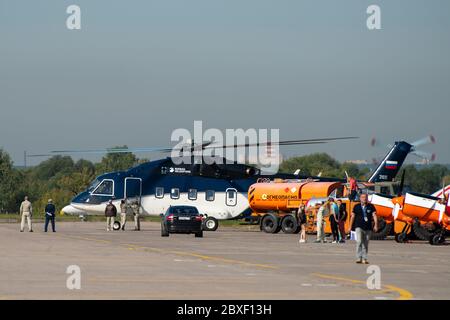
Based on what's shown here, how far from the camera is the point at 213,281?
20.7 metres

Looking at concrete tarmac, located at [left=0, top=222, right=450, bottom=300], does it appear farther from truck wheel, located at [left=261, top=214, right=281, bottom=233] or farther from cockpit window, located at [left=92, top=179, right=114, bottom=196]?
cockpit window, located at [left=92, top=179, right=114, bottom=196]

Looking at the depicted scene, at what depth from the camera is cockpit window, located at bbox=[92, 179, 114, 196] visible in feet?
176

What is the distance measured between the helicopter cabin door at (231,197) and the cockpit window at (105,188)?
5644 millimetres

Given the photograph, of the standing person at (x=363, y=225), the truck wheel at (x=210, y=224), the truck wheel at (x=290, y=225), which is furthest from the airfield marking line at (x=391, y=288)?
the truck wheel at (x=210, y=224)

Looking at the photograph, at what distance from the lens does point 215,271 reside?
2338cm

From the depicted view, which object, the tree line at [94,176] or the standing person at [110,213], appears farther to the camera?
Answer: the tree line at [94,176]

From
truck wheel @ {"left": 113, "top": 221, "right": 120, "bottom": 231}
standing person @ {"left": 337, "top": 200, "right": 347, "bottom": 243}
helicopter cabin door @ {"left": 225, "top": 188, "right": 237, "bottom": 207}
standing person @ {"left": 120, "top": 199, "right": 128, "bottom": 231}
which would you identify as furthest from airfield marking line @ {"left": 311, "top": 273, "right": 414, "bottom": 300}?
helicopter cabin door @ {"left": 225, "top": 188, "right": 237, "bottom": 207}

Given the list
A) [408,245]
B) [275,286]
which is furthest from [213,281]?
[408,245]

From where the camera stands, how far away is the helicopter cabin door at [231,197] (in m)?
53.8

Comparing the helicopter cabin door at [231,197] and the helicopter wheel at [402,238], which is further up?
the helicopter cabin door at [231,197]

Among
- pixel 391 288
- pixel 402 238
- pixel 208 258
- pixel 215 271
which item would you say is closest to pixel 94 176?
pixel 402 238

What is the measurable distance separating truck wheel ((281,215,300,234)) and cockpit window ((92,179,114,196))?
876 centimetres

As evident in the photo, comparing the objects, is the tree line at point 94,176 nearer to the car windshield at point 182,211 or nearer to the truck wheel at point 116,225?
the truck wheel at point 116,225

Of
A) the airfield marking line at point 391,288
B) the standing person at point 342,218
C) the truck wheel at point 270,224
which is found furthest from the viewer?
the truck wheel at point 270,224
